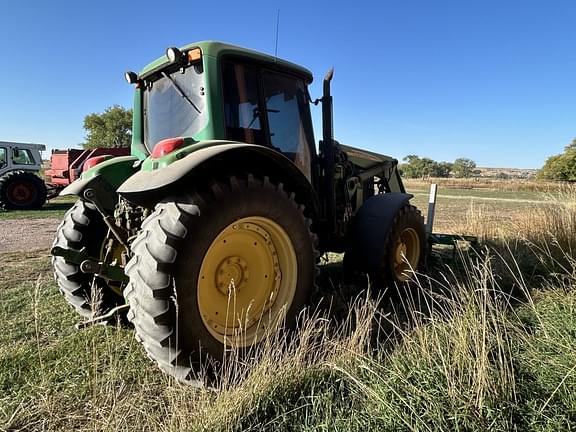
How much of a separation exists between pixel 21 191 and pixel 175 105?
13.9 meters

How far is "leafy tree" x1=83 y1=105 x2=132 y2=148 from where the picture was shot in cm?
4362

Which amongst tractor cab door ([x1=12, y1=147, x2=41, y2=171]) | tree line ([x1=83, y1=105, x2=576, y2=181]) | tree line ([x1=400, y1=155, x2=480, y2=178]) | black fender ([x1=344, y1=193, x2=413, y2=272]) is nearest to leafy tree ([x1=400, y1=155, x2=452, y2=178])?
tree line ([x1=400, y1=155, x2=480, y2=178])

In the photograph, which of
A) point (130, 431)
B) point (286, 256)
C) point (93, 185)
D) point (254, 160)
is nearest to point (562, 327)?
point (286, 256)

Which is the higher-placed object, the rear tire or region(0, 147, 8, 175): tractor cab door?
region(0, 147, 8, 175): tractor cab door

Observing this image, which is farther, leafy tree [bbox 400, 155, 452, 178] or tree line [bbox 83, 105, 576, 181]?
leafy tree [bbox 400, 155, 452, 178]

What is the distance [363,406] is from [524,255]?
4639 mm

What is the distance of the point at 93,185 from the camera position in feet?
9.94

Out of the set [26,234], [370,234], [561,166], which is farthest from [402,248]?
[561,166]

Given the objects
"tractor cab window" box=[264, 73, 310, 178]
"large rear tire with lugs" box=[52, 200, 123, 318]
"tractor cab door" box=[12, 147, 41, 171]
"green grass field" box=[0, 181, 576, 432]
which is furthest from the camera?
"tractor cab door" box=[12, 147, 41, 171]

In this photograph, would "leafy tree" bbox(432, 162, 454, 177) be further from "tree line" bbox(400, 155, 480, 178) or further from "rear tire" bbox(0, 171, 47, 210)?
"rear tire" bbox(0, 171, 47, 210)

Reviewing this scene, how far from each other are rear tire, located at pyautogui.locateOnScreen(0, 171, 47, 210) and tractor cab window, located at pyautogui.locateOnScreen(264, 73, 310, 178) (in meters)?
14.0

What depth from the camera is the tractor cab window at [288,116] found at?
3328 mm

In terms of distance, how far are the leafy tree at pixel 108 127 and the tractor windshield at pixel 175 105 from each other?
1737 inches

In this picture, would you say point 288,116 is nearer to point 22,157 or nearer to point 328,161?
point 328,161
